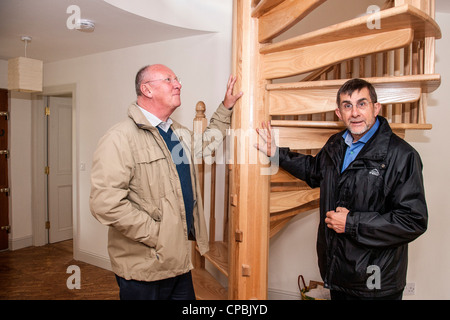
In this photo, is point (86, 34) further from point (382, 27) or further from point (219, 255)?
point (382, 27)

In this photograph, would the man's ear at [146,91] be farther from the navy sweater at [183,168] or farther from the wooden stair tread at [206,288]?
the wooden stair tread at [206,288]

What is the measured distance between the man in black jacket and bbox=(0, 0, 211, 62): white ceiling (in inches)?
70.0

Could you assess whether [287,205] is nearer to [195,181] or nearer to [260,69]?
[195,181]

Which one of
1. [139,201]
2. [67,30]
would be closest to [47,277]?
[67,30]

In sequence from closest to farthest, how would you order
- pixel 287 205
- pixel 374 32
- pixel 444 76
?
pixel 374 32 → pixel 287 205 → pixel 444 76

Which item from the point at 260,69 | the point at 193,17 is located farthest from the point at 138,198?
the point at 193,17

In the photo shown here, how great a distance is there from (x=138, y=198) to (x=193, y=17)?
5.80 ft

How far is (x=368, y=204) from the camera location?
1495 mm

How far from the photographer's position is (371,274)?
1.47 metres

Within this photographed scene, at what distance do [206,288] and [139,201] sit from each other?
1.17m

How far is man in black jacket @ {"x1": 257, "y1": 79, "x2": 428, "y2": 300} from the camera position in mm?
1414

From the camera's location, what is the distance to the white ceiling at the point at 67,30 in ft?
7.82

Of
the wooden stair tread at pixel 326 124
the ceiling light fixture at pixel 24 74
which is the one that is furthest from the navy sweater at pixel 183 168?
the ceiling light fixture at pixel 24 74
